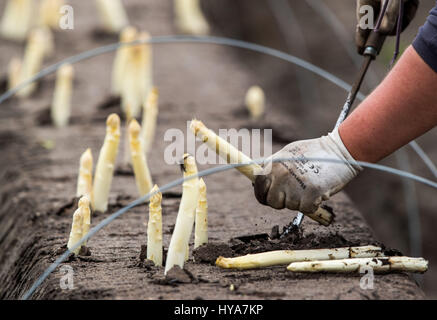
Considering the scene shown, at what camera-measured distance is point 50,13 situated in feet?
22.7

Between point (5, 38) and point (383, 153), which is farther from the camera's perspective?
point (5, 38)

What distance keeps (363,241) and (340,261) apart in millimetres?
516

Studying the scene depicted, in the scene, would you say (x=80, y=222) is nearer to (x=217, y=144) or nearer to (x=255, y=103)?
(x=217, y=144)

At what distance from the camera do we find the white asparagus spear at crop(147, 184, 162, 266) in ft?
8.07

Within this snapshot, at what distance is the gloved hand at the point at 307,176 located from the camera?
245 cm

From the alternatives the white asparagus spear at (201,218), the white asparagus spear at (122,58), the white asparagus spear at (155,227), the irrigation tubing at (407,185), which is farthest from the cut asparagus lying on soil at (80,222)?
the irrigation tubing at (407,185)

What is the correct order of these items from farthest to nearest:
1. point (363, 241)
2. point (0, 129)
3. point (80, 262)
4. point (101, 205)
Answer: point (0, 129) → point (101, 205) → point (363, 241) → point (80, 262)

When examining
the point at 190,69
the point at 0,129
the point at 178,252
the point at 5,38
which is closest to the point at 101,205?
the point at 178,252

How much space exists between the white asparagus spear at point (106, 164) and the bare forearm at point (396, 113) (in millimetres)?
1128

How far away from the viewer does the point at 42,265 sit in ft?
8.86

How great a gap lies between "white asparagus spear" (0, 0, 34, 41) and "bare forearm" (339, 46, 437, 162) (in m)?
5.18

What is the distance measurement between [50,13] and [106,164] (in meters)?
4.12

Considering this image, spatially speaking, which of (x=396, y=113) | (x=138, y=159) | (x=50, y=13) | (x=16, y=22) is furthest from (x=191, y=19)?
(x=396, y=113)
